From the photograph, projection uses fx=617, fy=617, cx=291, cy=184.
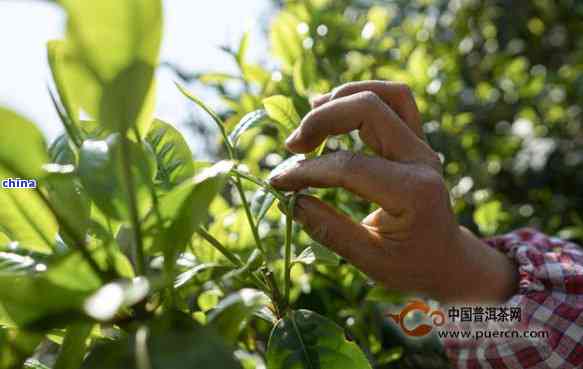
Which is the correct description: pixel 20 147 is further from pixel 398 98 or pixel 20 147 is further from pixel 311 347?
pixel 398 98

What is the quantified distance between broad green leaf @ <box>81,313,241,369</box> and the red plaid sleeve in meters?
0.53

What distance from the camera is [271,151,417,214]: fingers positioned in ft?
1.96

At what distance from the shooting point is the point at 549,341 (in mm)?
787

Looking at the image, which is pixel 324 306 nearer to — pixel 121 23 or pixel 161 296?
pixel 161 296

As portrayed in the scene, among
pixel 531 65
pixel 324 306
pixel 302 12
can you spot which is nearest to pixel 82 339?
pixel 324 306

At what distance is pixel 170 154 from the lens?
0.57m

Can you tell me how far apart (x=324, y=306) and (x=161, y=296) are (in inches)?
20.3

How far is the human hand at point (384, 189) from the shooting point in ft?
1.98

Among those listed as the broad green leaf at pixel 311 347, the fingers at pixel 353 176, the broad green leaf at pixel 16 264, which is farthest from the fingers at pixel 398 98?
the broad green leaf at pixel 16 264

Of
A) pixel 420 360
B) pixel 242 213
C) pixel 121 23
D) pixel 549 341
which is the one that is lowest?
pixel 420 360

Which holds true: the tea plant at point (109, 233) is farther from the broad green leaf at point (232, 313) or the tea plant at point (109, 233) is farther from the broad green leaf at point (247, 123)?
the broad green leaf at point (247, 123)

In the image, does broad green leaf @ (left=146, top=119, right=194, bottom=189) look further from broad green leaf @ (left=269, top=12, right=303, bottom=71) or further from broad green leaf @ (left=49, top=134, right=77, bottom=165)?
broad green leaf @ (left=269, top=12, right=303, bottom=71)

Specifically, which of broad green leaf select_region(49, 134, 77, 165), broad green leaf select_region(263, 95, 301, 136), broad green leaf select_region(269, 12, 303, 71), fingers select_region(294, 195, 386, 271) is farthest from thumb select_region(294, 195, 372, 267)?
broad green leaf select_region(269, 12, 303, 71)

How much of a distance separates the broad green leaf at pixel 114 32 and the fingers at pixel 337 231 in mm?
302
